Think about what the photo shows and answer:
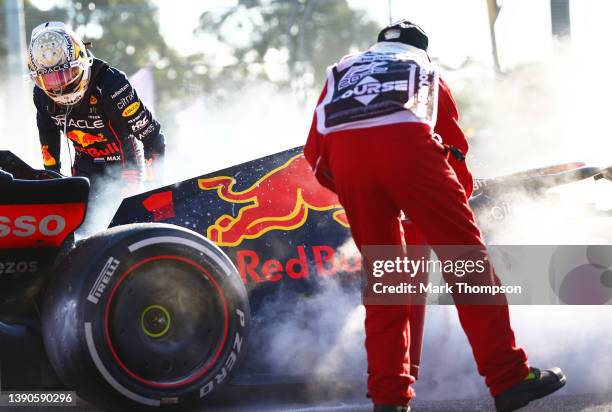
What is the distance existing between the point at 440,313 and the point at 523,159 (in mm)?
8222

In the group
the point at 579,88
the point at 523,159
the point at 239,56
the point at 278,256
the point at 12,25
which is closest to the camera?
the point at 278,256

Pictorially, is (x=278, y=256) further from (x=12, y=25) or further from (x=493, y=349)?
(x=12, y=25)

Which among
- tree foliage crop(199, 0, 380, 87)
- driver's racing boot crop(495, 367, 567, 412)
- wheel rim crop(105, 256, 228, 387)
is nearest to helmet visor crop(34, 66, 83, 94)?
wheel rim crop(105, 256, 228, 387)

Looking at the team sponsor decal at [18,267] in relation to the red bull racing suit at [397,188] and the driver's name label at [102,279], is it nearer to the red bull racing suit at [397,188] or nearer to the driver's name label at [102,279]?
the driver's name label at [102,279]

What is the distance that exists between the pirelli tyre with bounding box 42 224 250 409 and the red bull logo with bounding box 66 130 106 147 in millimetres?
2560

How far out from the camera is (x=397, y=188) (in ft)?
12.4

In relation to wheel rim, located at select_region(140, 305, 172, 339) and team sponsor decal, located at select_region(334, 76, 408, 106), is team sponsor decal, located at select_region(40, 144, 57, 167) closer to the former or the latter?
wheel rim, located at select_region(140, 305, 172, 339)

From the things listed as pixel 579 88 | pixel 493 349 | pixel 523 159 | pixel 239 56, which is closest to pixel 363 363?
pixel 493 349

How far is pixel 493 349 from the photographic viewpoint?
12.3 ft

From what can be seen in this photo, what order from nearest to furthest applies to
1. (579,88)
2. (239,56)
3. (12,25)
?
(579,88)
(12,25)
(239,56)

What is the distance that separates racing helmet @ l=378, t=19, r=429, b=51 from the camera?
4207 mm

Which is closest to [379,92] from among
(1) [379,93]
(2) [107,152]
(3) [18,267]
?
(1) [379,93]

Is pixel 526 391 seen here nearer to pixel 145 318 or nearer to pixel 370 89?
pixel 370 89

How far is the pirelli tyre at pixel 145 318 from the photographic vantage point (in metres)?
3.76
